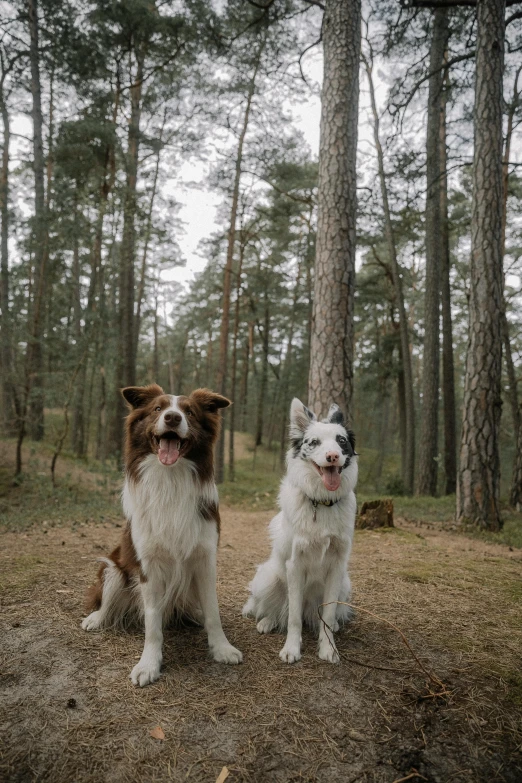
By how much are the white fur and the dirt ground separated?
0.23m

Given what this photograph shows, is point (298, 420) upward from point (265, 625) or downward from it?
upward

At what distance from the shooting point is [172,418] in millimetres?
2730

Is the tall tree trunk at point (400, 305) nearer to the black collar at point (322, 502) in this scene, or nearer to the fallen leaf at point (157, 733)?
the black collar at point (322, 502)

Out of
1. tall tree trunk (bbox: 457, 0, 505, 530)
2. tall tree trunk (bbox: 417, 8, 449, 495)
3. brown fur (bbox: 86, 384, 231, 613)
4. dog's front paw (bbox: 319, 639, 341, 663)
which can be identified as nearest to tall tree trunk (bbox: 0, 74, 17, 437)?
brown fur (bbox: 86, 384, 231, 613)

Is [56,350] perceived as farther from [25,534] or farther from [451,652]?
[451,652]

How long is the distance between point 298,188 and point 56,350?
37.0ft

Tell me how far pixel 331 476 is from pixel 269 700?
1298 mm

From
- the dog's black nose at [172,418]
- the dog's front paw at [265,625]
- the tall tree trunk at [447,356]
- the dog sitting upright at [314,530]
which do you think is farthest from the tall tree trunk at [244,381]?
the dog's black nose at [172,418]

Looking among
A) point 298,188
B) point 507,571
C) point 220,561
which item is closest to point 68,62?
point 298,188

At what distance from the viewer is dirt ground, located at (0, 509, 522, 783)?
1.89 metres

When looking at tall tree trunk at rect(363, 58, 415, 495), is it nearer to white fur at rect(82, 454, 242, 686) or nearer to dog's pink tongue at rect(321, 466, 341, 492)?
dog's pink tongue at rect(321, 466, 341, 492)

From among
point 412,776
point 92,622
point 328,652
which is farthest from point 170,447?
point 412,776

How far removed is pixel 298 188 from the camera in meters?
16.7

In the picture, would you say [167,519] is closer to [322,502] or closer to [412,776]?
[322,502]
